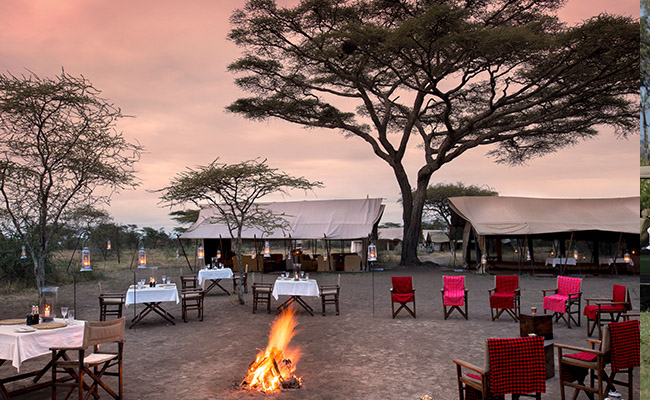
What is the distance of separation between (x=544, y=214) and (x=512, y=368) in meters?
14.9

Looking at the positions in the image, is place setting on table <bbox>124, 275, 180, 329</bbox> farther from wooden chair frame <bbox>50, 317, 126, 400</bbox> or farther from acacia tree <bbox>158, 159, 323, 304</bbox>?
wooden chair frame <bbox>50, 317, 126, 400</bbox>

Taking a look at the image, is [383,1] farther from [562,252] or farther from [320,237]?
[562,252]

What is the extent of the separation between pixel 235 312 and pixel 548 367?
6.01 m

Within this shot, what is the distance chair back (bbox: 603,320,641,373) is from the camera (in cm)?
392

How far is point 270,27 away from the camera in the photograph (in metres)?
17.5

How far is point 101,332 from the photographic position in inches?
174

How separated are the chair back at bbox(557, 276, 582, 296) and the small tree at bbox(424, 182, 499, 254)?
25.2 m

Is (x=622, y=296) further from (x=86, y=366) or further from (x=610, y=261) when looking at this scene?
(x=610, y=261)

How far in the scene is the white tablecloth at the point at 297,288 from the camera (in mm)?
8992

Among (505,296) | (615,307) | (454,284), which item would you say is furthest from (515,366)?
(454,284)

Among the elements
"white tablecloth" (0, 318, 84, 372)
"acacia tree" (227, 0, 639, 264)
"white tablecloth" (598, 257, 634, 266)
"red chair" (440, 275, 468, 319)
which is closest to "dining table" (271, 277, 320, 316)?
"red chair" (440, 275, 468, 319)

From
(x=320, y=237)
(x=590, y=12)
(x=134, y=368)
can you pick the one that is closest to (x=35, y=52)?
(x=134, y=368)

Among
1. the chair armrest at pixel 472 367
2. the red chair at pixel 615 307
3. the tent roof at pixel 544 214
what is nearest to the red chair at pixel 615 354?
the chair armrest at pixel 472 367

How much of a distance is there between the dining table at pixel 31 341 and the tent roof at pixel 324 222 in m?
12.8
